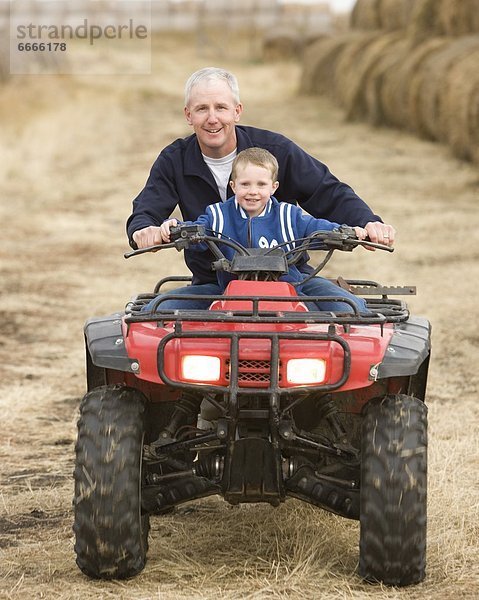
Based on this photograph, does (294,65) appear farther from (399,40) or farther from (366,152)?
(366,152)

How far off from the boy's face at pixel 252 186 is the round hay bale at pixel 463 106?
12.4 metres

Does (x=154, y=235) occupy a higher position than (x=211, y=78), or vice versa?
(x=211, y=78)

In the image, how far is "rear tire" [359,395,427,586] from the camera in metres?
4.07

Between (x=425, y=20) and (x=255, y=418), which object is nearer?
(x=255, y=418)

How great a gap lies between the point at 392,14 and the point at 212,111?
72.3ft

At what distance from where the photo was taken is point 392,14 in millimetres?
26344

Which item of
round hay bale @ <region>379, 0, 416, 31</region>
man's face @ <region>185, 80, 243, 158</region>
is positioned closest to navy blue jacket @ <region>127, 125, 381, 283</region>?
man's face @ <region>185, 80, 243, 158</region>

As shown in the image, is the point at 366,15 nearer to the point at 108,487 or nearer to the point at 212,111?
the point at 212,111

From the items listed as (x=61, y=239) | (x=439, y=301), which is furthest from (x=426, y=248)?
(x=61, y=239)

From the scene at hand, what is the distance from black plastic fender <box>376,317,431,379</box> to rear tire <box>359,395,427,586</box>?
0.14 m

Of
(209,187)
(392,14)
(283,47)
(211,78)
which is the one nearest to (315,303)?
(209,187)

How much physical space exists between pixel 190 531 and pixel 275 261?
3.84ft

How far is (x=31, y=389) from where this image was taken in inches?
292

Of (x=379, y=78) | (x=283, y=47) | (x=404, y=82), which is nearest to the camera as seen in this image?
(x=404, y=82)
